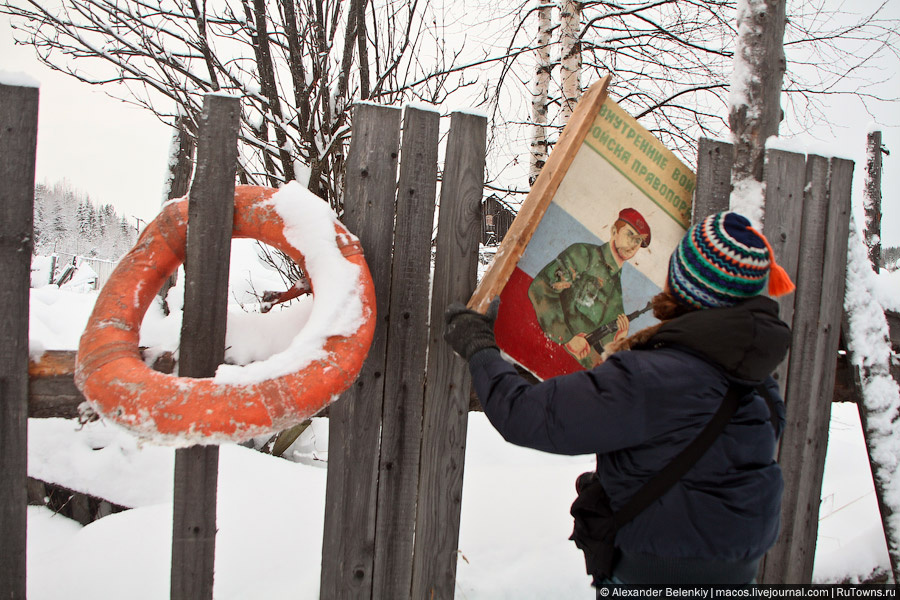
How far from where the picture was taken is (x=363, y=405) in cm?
184

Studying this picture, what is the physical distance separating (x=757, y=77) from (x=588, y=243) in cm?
144

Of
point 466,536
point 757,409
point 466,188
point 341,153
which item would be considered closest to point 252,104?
point 341,153

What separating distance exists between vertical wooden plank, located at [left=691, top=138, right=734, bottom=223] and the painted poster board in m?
0.17

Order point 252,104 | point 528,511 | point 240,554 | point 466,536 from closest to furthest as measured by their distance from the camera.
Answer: point 240,554
point 466,536
point 252,104
point 528,511

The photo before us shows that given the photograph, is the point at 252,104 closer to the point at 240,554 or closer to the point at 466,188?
the point at 466,188

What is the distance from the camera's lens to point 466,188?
6.26ft

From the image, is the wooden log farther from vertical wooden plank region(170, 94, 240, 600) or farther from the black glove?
the black glove

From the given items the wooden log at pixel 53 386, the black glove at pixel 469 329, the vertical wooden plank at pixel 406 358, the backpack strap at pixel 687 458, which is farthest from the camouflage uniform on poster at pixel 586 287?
the wooden log at pixel 53 386

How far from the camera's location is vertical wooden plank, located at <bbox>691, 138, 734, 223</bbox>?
215 cm

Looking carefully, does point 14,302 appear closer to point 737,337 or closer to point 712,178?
point 737,337

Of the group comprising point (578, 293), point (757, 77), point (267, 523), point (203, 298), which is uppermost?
point (757, 77)

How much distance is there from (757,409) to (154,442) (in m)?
1.60

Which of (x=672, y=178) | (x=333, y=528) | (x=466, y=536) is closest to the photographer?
(x=333, y=528)

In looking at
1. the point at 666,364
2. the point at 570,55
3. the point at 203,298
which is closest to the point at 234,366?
the point at 203,298
